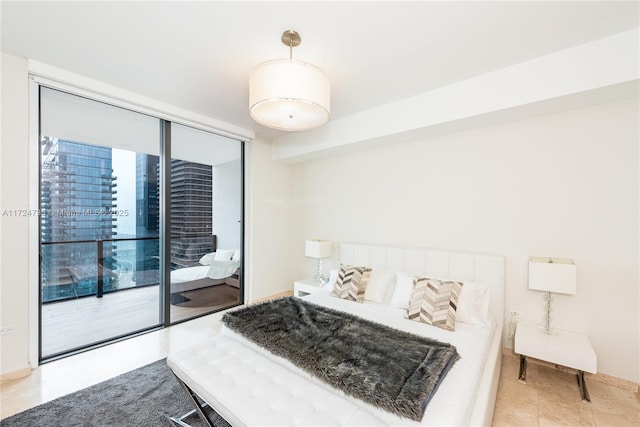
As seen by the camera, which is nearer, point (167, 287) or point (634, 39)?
point (634, 39)

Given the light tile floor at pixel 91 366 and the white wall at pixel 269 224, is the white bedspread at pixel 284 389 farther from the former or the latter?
the white wall at pixel 269 224

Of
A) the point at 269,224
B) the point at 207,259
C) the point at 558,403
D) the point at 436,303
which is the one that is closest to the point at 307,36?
the point at 436,303

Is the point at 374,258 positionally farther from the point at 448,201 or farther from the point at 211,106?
the point at 211,106

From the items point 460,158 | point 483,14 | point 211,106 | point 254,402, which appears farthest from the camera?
point 211,106

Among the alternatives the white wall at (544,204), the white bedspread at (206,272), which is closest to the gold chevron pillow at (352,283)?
the white wall at (544,204)

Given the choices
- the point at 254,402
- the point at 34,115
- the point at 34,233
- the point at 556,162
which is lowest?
the point at 254,402

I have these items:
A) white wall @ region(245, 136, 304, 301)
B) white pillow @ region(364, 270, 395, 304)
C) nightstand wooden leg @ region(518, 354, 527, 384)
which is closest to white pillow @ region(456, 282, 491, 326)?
nightstand wooden leg @ region(518, 354, 527, 384)

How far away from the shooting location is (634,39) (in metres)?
1.90

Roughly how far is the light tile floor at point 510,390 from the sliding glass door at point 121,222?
34 centimetres

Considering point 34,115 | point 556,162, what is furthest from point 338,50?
point 34,115

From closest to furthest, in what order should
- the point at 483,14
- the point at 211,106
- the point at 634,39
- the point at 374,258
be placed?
1. the point at 483,14
2. the point at 634,39
3. the point at 211,106
4. the point at 374,258

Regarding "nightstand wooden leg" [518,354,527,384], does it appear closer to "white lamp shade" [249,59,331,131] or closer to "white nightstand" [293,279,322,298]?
"white nightstand" [293,279,322,298]

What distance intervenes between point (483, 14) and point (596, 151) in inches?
64.3

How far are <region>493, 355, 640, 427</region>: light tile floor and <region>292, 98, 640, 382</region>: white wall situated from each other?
0.27m
